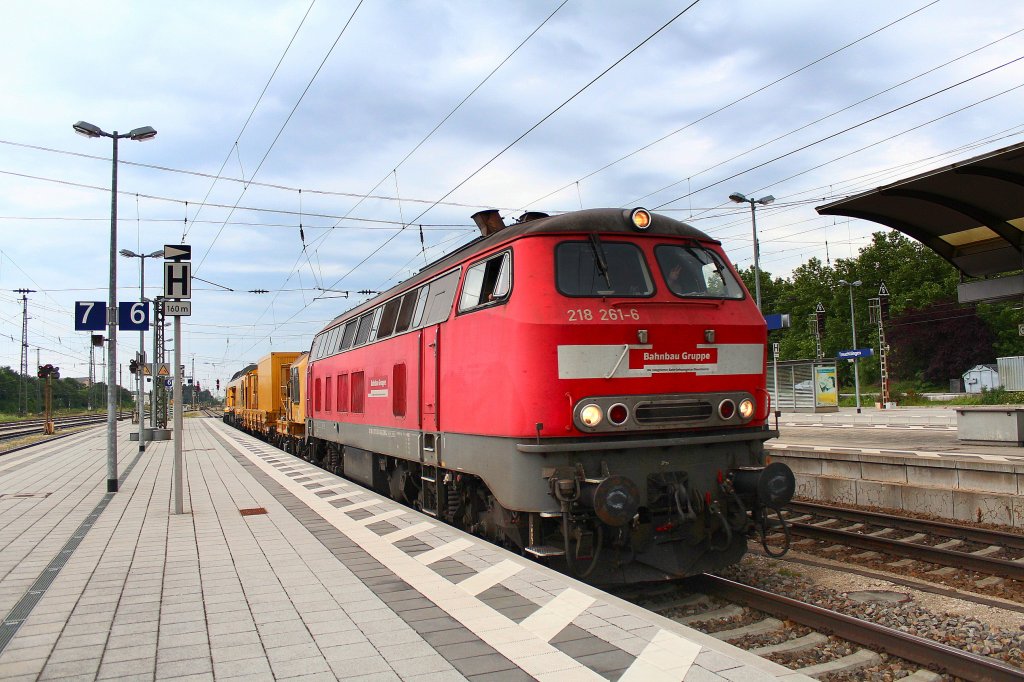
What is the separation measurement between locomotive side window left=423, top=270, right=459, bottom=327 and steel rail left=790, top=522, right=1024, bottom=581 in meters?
5.58

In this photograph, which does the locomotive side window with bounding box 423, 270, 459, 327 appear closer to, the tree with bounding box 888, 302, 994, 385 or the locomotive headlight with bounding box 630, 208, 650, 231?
the locomotive headlight with bounding box 630, 208, 650, 231

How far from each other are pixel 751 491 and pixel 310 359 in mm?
14014

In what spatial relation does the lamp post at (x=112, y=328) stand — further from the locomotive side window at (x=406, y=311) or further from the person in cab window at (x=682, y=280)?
the person in cab window at (x=682, y=280)

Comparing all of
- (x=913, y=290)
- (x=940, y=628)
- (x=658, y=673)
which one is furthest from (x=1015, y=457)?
(x=913, y=290)

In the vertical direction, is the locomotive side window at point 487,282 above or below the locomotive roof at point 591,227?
below

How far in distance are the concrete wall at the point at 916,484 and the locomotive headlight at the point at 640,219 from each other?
6883 mm

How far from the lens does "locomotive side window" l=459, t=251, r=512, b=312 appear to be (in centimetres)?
739

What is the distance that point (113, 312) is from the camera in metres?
14.2

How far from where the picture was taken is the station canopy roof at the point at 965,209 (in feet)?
35.6

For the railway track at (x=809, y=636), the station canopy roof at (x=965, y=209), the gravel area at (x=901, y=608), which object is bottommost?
the gravel area at (x=901, y=608)

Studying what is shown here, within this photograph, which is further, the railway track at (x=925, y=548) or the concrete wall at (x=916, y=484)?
the concrete wall at (x=916, y=484)

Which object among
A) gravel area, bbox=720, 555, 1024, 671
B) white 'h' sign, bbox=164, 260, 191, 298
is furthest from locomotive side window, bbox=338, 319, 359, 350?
gravel area, bbox=720, 555, 1024, 671

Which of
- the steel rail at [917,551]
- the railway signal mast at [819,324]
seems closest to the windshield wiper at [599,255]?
the steel rail at [917,551]

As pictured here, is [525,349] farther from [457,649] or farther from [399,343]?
[399,343]
